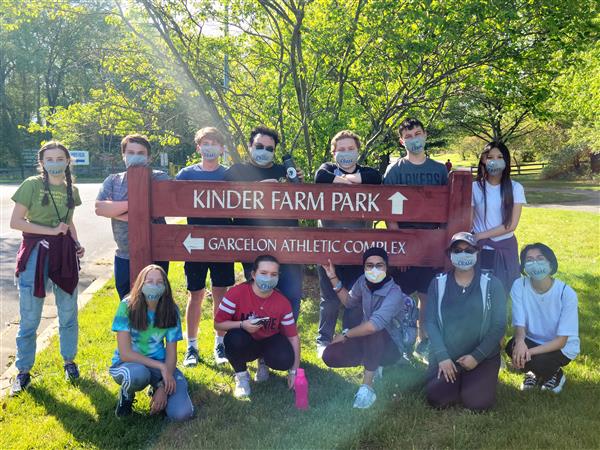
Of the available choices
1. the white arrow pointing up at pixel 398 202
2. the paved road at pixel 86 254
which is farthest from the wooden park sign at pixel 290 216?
the paved road at pixel 86 254

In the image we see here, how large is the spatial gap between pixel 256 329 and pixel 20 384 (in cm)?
187

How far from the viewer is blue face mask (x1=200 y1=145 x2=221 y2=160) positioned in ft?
13.5

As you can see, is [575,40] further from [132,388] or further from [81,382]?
[81,382]

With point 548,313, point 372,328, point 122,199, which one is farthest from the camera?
point 122,199

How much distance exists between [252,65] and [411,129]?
3482 millimetres

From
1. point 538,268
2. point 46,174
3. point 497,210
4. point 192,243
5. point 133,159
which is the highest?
point 133,159

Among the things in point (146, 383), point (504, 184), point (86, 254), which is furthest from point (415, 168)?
point (86, 254)

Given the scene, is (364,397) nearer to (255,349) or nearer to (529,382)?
(255,349)

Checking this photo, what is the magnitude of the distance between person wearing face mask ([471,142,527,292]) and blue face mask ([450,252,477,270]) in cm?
57

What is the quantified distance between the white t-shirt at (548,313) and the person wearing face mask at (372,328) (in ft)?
2.84

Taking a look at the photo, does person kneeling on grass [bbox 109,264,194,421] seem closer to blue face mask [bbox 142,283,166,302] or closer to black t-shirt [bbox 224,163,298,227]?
blue face mask [bbox 142,283,166,302]

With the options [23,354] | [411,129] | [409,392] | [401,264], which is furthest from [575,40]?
[23,354]

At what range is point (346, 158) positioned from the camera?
13.2 feet

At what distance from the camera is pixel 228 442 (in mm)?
3053
